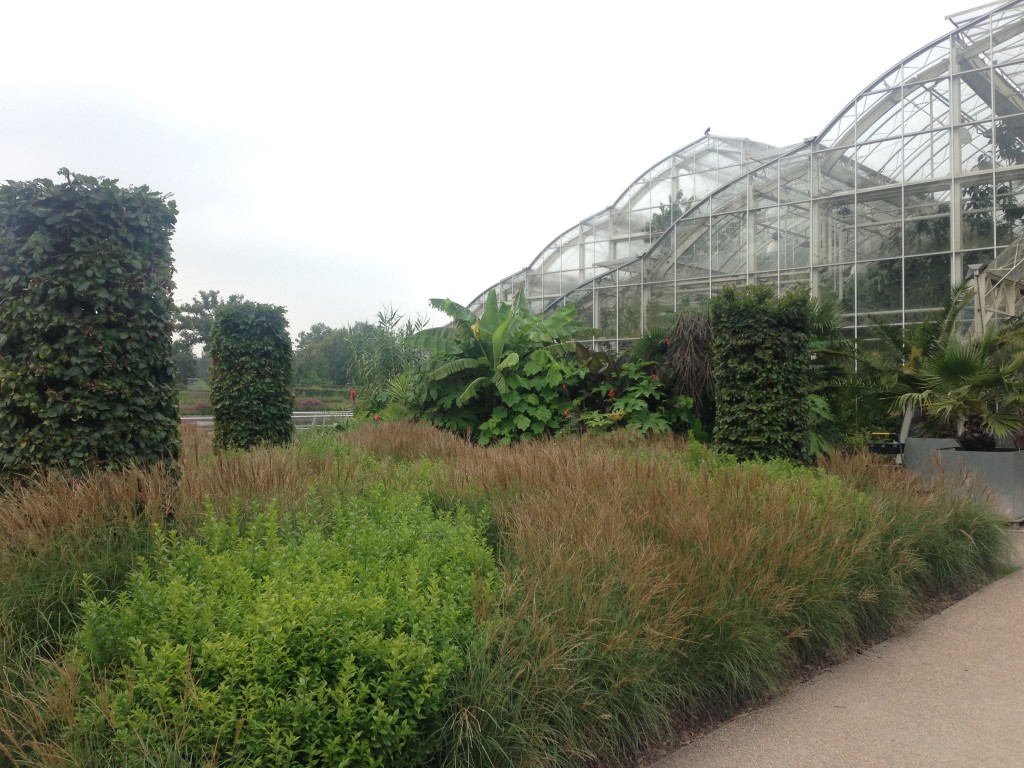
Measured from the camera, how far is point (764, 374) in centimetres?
783

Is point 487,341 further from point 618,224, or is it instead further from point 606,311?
point 618,224

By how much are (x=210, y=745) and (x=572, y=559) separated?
74.4 inches

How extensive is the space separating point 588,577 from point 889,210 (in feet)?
55.3

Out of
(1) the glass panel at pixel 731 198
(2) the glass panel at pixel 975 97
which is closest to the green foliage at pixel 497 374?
(1) the glass panel at pixel 731 198

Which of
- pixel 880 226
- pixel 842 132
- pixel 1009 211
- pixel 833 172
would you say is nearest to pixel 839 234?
pixel 880 226

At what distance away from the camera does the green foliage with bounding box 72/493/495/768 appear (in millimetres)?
2359

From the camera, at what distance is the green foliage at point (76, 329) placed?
4.46 m

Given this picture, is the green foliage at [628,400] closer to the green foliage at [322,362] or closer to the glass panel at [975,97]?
the glass panel at [975,97]

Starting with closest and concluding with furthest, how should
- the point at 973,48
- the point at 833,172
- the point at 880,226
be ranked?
the point at 973,48, the point at 880,226, the point at 833,172

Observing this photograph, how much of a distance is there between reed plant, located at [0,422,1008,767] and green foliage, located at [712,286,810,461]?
4.70 ft

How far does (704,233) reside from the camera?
20.7 meters

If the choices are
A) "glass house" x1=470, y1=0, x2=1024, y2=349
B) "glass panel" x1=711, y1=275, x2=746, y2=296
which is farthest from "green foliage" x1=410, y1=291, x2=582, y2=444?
"glass panel" x1=711, y1=275, x2=746, y2=296

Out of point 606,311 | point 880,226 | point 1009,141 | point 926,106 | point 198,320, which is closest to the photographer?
point 1009,141

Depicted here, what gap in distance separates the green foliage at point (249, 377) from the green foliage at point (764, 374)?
20.1 ft
